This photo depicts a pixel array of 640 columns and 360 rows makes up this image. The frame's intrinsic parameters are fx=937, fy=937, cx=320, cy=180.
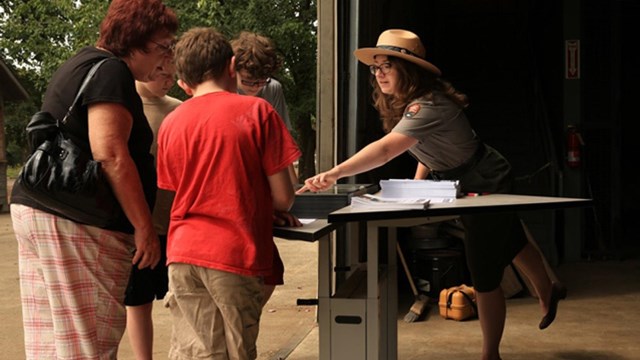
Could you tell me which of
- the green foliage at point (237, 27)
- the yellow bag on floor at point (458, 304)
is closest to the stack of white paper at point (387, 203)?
the yellow bag on floor at point (458, 304)

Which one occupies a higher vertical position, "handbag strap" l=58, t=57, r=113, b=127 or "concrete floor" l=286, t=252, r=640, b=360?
"handbag strap" l=58, t=57, r=113, b=127

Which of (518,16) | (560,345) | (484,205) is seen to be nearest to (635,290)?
(560,345)

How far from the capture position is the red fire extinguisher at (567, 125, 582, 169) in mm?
9078

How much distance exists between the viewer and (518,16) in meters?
10.3

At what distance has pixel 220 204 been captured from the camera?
313cm

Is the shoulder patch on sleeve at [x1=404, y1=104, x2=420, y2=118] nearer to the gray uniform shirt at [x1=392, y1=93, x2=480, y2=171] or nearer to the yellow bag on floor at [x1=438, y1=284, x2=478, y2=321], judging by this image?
the gray uniform shirt at [x1=392, y1=93, x2=480, y2=171]

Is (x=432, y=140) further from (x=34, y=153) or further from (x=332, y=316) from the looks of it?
(x=34, y=153)

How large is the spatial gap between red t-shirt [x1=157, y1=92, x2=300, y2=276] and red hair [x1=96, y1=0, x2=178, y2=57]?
1.09ft

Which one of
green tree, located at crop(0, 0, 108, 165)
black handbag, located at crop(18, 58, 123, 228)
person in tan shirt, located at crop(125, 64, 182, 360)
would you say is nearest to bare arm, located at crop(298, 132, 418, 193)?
person in tan shirt, located at crop(125, 64, 182, 360)

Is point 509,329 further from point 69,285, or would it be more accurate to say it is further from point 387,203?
point 69,285

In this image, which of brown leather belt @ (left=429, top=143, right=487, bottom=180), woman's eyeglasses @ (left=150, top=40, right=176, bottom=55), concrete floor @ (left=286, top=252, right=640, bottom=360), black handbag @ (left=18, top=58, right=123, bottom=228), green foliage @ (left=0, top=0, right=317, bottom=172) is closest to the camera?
black handbag @ (left=18, top=58, right=123, bottom=228)

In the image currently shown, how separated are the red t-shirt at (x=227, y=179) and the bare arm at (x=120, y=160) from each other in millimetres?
133

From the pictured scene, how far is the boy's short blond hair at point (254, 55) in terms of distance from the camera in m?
4.34

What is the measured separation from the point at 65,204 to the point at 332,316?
120cm
